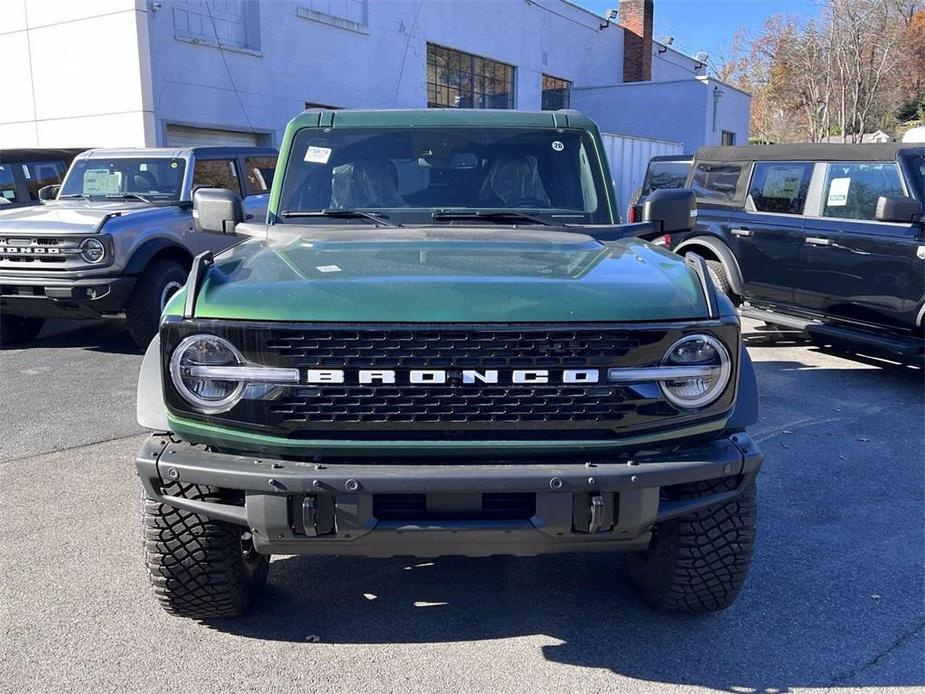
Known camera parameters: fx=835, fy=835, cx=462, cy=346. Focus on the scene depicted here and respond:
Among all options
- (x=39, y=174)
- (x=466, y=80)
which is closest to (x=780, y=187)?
(x=39, y=174)

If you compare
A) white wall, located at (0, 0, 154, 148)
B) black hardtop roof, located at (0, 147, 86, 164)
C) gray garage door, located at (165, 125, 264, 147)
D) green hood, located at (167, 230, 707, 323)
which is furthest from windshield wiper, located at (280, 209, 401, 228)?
white wall, located at (0, 0, 154, 148)

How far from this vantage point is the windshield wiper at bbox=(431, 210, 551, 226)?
380 cm

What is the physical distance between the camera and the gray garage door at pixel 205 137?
1363cm

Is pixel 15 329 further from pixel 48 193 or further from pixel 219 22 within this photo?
pixel 219 22

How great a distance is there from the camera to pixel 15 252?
741 centimetres

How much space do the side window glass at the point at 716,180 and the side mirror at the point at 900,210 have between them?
2.04 meters

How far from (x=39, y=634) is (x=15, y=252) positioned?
5.33m

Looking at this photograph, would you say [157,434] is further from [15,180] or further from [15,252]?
[15,180]

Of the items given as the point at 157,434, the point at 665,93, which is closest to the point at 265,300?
the point at 157,434

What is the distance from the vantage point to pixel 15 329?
8484 millimetres

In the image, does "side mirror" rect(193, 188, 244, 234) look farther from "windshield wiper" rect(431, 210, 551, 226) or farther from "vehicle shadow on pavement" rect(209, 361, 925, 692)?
"vehicle shadow on pavement" rect(209, 361, 925, 692)

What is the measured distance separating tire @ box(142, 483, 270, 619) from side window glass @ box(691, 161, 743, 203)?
6758 mm

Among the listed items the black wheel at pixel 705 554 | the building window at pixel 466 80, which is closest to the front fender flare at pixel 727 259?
the black wheel at pixel 705 554

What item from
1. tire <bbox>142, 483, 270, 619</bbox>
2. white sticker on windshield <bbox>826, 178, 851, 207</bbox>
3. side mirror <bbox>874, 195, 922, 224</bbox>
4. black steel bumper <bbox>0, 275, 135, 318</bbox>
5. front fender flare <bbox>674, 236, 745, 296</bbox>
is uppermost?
white sticker on windshield <bbox>826, 178, 851, 207</bbox>
